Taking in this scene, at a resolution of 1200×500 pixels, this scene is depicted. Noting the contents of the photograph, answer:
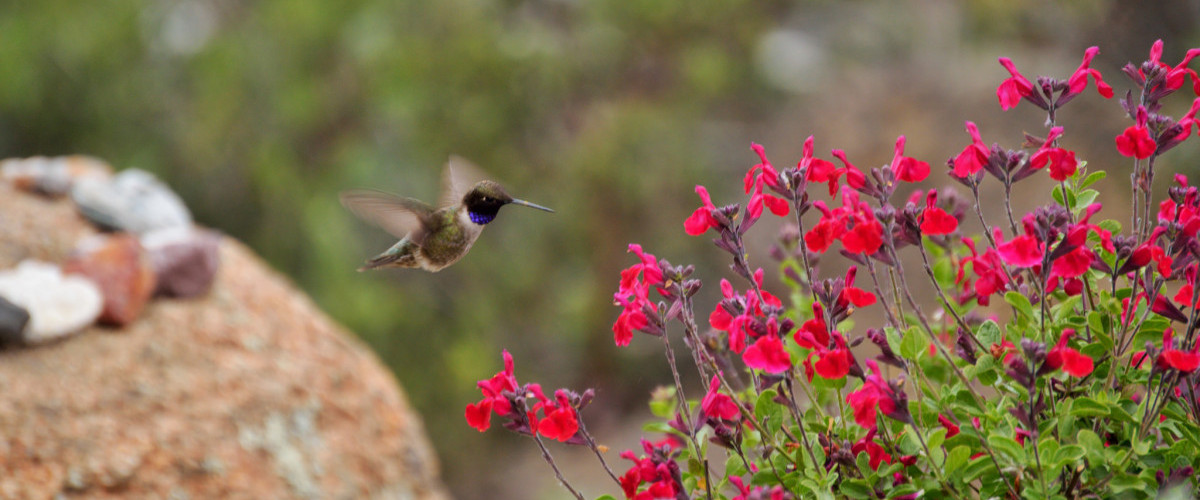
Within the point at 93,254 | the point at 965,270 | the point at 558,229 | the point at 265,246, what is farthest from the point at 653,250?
the point at 965,270

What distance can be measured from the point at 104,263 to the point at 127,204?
0.64 meters

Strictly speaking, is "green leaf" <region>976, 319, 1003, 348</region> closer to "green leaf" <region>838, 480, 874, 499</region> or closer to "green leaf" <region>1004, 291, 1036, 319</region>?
"green leaf" <region>1004, 291, 1036, 319</region>

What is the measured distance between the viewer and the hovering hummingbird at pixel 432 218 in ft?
5.75

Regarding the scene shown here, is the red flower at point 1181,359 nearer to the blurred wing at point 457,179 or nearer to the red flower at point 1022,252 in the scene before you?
the red flower at point 1022,252

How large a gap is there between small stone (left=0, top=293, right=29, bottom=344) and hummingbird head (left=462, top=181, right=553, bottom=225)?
1.64 metres

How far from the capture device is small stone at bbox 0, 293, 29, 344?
262cm

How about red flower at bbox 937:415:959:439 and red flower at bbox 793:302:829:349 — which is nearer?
red flower at bbox 793:302:829:349

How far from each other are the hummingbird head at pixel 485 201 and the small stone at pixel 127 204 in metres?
2.28

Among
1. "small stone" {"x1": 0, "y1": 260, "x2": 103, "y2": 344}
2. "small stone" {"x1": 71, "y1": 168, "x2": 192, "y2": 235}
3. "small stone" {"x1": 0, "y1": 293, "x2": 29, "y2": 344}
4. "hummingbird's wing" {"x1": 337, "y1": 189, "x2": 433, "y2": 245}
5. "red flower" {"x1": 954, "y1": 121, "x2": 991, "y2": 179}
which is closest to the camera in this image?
"red flower" {"x1": 954, "y1": 121, "x2": 991, "y2": 179}

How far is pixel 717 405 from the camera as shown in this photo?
136cm

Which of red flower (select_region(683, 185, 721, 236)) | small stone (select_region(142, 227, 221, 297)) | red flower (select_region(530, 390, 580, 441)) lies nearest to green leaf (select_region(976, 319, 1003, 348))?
red flower (select_region(683, 185, 721, 236))

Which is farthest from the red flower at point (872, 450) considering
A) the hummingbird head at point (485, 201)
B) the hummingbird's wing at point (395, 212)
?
the hummingbird's wing at point (395, 212)

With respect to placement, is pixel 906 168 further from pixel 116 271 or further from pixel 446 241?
pixel 116 271

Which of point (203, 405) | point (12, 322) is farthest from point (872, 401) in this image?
point (12, 322)
